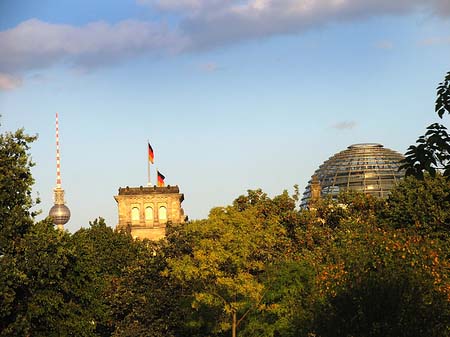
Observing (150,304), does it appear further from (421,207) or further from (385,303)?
(385,303)

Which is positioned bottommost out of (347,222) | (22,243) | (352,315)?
(352,315)

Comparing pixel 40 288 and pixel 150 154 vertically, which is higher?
pixel 150 154

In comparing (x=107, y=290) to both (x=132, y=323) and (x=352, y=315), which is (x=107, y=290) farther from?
(x=352, y=315)

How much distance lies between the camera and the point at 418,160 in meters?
19.2

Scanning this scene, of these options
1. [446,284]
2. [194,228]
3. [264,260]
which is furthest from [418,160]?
[264,260]

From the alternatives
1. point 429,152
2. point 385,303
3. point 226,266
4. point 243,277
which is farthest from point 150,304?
point 429,152

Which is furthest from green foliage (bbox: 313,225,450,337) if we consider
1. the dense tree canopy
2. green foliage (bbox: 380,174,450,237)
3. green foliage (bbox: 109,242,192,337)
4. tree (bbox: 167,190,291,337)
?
green foliage (bbox: 380,174,450,237)

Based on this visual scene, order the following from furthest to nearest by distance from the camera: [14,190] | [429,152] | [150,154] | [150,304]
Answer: [150,154] < [150,304] < [14,190] < [429,152]

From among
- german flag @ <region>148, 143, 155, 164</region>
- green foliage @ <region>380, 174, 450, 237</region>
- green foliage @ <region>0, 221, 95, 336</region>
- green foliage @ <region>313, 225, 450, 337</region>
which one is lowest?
green foliage @ <region>313, 225, 450, 337</region>

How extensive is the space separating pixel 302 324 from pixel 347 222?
35.5 meters

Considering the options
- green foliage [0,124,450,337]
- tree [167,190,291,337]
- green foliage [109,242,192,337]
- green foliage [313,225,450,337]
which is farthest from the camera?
green foliage [109,242,192,337]

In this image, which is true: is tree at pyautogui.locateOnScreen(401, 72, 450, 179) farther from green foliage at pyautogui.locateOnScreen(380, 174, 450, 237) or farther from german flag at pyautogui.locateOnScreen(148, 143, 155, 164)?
german flag at pyautogui.locateOnScreen(148, 143, 155, 164)

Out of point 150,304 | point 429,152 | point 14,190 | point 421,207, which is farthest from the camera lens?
point 421,207

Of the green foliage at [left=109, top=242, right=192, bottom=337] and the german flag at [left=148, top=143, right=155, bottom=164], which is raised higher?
the german flag at [left=148, top=143, right=155, bottom=164]
